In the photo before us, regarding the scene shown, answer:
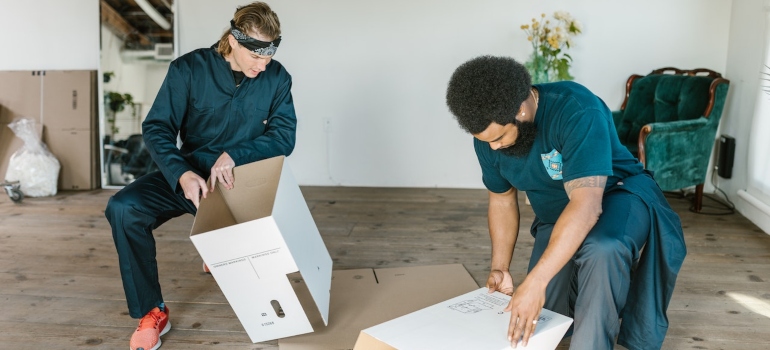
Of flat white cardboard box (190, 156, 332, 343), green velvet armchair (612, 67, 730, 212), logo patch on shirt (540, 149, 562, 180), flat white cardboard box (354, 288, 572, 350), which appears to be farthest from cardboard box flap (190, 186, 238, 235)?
green velvet armchair (612, 67, 730, 212)

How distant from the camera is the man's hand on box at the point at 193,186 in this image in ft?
7.48

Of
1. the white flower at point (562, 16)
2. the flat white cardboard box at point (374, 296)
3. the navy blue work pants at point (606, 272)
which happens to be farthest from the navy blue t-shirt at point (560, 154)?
the white flower at point (562, 16)

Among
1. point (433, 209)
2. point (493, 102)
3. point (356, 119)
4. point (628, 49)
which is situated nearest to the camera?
point (493, 102)

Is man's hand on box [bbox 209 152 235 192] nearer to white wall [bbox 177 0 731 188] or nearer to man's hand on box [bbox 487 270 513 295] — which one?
man's hand on box [bbox 487 270 513 295]

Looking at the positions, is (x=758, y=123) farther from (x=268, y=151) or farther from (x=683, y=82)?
(x=268, y=151)

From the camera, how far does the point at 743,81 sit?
4184 millimetres

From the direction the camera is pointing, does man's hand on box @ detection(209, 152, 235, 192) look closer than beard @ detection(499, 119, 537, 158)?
No

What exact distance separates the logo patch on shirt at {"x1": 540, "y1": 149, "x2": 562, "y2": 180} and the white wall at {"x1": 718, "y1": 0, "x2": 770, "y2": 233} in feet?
7.70

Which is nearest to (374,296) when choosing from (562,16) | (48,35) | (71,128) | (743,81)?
(562,16)

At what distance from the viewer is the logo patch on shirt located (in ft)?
6.32

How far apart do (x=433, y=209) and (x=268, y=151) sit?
6.27ft

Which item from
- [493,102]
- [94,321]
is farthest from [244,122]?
[493,102]

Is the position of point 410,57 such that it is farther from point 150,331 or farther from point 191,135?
point 150,331

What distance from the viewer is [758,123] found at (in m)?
3.90
